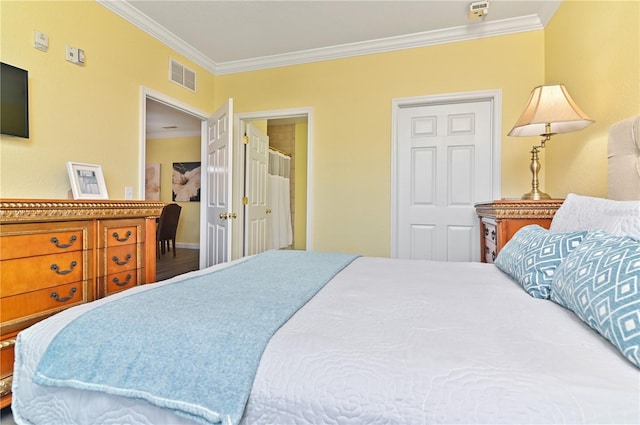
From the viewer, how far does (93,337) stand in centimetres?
82

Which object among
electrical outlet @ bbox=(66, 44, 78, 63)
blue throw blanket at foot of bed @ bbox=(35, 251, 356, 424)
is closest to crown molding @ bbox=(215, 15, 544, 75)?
electrical outlet @ bbox=(66, 44, 78, 63)

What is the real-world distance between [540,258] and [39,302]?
2245 millimetres

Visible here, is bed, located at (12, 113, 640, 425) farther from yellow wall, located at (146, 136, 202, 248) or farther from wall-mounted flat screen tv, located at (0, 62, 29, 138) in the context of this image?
yellow wall, located at (146, 136, 202, 248)

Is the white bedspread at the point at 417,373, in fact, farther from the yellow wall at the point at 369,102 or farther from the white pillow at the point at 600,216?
the yellow wall at the point at 369,102

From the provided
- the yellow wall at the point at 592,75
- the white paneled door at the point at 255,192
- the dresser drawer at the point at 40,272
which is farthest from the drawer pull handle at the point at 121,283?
the yellow wall at the point at 592,75

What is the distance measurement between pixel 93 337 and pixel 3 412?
1195 millimetres

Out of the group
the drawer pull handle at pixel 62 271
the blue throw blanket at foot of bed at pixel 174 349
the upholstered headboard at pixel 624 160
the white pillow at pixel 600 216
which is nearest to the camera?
the blue throw blanket at foot of bed at pixel 174 349

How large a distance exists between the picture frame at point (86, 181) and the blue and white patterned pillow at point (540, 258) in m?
2.68

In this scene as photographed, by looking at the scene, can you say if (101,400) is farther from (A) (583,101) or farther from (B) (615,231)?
(A) (583,101)

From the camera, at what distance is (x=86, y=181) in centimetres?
235

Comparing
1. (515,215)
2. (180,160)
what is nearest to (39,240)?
(515,215)

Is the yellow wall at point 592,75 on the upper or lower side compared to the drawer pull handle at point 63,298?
upper

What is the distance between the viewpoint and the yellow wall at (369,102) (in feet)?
9.70

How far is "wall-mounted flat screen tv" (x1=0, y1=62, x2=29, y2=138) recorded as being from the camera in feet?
6.11
